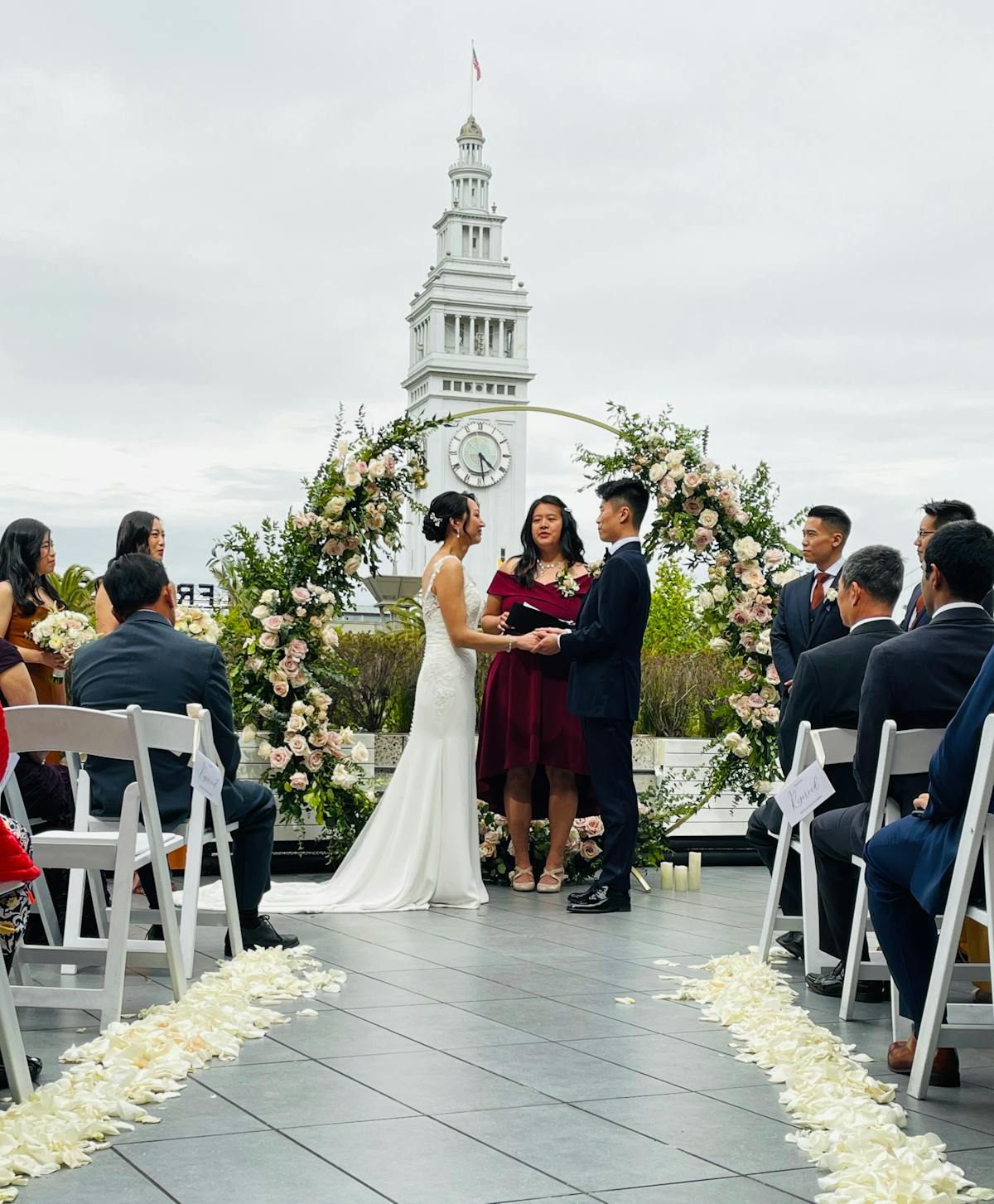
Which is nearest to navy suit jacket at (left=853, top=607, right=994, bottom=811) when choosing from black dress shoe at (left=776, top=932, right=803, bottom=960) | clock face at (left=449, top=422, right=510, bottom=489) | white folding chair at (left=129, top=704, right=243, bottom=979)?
black dress shoe at (left=776, top=932, right=803, bottom=960)

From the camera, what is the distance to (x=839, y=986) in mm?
5316

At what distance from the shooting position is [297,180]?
2070 cm

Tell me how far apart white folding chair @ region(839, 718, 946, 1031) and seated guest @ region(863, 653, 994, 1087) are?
0.17 metres

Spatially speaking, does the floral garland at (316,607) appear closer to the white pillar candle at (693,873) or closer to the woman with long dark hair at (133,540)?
the woman with long dark hair at (133,540)

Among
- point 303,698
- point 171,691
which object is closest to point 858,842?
point 171,691

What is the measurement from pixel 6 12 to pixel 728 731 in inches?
244

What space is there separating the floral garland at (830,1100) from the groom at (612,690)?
1852mm

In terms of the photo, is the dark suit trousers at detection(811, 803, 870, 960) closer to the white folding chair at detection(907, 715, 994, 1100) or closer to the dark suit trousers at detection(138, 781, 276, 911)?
the white folding chair at detection(907, 715, 994, 1100)

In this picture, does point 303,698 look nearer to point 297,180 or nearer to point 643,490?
point 643,490

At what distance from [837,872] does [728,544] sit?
12.7ft

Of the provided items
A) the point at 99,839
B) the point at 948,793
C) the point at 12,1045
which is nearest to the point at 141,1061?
the point at 12,1045

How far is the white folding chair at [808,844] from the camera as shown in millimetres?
5191

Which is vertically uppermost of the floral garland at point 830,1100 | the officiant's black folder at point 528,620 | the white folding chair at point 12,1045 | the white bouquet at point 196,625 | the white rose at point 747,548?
the white rose at point 747,548

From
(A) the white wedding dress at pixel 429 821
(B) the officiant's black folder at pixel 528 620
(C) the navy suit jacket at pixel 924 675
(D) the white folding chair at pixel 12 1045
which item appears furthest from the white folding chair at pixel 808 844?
(D) the white folding chair at pixel 12 1045
